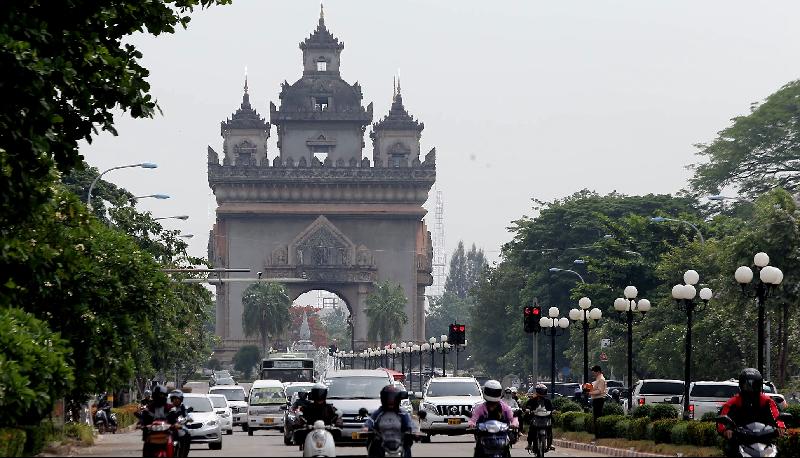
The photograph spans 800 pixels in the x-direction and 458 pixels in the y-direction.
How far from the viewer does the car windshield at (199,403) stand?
42344 millimetres

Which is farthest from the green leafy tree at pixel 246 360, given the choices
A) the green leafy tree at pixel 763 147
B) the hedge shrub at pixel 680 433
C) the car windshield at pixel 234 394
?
the hedge shrub at pixel 680 433

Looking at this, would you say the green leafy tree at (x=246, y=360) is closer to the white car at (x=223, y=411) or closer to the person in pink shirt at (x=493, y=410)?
the white car at (x=223, y=411)

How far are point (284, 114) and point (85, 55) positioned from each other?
454ft

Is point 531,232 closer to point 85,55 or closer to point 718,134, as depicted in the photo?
point 718,134

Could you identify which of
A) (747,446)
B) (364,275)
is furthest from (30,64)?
(364,275)

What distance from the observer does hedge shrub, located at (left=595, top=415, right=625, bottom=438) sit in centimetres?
3984

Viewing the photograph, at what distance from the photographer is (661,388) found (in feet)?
176

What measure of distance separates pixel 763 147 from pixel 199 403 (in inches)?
2565

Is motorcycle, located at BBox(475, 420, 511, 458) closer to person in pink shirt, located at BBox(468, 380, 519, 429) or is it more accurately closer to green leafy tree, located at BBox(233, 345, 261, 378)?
person in pink shirt, located at BBox(468, 380, 519, 429)

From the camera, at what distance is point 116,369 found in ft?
130

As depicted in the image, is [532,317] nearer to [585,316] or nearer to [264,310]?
[585,316]

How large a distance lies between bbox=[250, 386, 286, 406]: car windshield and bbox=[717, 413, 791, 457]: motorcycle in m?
34.4

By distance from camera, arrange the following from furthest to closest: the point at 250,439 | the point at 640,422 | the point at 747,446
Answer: the point at 250,439 → the point at 640,422 → the point at 747,446

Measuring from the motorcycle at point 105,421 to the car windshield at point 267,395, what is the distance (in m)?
4.60
